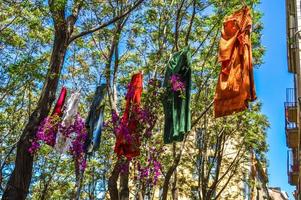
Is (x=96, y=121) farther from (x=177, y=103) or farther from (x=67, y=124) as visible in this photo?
(x=177, y=103)

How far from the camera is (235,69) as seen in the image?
8.72 metres

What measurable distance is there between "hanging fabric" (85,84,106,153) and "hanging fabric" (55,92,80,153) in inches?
16.3

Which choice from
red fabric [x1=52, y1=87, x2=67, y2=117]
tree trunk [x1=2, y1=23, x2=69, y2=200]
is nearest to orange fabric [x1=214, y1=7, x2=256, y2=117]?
tree trunk [x1=2, y1=23, x2=69, y2=200]

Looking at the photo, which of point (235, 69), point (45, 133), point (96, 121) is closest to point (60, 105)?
point (96, 121)

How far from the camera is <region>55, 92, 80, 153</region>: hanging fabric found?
10859mm

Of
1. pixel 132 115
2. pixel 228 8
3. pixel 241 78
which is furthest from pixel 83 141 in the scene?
pixel 228 8

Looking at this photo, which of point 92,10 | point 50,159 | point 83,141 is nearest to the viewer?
point 83,141

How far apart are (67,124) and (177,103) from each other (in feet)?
8.64

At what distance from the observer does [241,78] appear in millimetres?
8492

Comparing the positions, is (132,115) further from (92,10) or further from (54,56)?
(92,10)

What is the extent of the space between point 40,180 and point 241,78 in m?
14.1

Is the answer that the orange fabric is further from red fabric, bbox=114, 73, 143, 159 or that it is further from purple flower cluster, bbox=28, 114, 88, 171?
purple flower cluster, bbox=28, 114, 88, 171

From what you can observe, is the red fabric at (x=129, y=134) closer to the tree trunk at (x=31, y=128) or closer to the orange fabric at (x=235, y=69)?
the tree trunk at (x=31, y=128)

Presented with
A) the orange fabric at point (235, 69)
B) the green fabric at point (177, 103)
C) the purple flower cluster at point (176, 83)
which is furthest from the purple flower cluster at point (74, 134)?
the orange fabric at point (235, 69)
